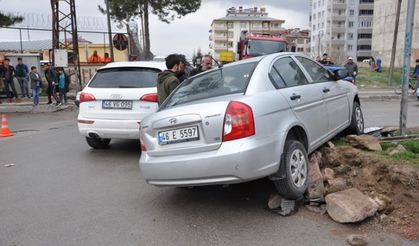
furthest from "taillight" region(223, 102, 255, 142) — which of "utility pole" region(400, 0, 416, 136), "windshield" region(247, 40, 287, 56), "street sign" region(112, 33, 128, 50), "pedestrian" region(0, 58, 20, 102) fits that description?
"windshield" region(247, 40, 287, 56)

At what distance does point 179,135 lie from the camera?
409 centimetres

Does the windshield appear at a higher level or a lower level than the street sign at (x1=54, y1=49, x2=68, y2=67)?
higher

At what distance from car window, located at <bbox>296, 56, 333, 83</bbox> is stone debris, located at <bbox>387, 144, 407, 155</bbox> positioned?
1.30 m

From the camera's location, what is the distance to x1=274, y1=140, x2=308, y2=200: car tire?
4059 mm

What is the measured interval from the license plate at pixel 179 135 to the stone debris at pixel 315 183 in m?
1.45

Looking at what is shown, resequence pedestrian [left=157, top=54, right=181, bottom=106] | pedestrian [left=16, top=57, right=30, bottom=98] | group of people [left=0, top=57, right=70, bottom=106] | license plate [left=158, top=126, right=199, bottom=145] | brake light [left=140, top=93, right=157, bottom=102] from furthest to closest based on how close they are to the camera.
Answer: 1. pedestrian [left=16, top=57, right=30, bottom=98]
2. group of people [left=0, top=57, right=70, bottom=106]
3. brake light [left=140, top=93, right=157, bottom=102]
4. pedestrian [left=157, top=54, right=181, bottom=106]
5. license plate [left=158, top=126, right=199, bottom=145]

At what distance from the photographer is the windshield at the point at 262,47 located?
20.1 meters

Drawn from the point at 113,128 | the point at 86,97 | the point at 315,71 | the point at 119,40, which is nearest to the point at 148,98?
the point at 113,128

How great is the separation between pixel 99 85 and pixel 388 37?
2398 inches

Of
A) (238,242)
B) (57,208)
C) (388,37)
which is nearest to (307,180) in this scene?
(238,242)

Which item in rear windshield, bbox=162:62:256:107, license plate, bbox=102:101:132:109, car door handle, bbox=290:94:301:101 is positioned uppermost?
rear windshield, bbox=162:62:256:107

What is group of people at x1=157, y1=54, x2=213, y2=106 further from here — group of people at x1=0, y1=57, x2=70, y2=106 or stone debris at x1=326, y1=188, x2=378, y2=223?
group of people at x1=0, y1=57, x2=70, y2=106

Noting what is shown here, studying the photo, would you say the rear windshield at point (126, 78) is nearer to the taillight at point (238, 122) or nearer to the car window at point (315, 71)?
the car window at point (315, 71)

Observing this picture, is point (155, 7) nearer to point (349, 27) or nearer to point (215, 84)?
point (215, 84)
